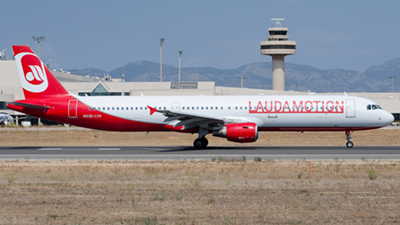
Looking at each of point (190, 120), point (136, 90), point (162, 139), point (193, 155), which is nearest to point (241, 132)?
point (190, 120)

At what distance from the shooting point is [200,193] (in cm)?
1739

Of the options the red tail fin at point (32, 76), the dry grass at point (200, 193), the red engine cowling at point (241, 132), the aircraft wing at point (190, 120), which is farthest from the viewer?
the red tail fin at point (32, 76)

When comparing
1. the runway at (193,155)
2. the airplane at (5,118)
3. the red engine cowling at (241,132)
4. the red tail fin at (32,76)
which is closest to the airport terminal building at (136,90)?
the airplane at (5,118)

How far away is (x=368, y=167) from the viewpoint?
24.4 metres

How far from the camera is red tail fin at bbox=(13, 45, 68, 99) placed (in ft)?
128

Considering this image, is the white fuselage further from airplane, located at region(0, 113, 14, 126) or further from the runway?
airplane, located at region(0, 113, 14, 126)

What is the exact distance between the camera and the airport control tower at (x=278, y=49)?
14426 centimetres

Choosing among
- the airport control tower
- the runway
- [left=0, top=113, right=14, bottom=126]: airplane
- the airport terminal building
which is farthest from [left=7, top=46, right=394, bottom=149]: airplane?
the airport control tower

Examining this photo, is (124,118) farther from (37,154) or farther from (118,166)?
(118,166)

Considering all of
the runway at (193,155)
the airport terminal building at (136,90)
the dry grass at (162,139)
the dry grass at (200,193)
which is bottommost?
the dry grass at (200,193)

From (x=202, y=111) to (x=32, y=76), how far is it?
1382 centimetres

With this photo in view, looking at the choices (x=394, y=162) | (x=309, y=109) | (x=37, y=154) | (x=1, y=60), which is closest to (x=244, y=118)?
(x=309, y=109)

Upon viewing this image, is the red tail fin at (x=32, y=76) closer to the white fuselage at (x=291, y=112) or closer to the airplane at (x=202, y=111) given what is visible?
the airplane at (x=202, y=111)

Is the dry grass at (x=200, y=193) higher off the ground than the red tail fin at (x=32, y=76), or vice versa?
the red tail fin at (x=32, y=76)
